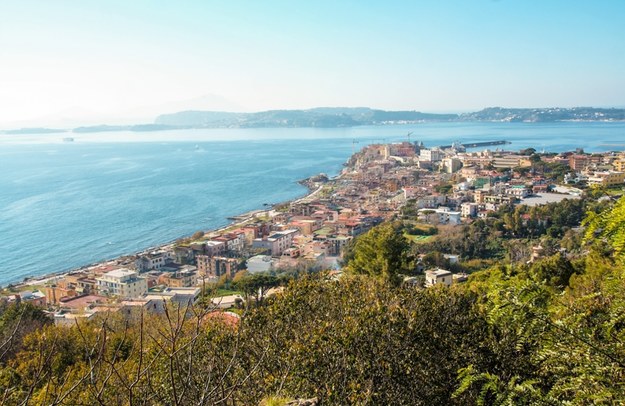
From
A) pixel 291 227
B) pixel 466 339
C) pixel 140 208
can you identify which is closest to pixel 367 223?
pixel 291 227

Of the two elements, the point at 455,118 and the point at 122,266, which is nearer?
the point at 122,266

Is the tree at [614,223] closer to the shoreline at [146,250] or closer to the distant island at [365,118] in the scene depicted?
the shoreline at [146,250]

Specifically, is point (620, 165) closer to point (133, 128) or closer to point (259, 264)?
point (259, 264)

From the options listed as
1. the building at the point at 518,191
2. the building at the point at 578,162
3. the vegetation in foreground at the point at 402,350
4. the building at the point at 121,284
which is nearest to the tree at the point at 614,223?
the vegetation in foreground at the point at 402,350

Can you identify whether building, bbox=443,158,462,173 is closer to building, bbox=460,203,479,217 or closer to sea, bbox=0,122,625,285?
sea, bbox=0,122,625,285

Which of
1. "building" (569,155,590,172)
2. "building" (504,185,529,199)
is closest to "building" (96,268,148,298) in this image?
"building" (504,185,529,199)

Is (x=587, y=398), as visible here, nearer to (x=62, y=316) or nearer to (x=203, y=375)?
(x=203, y=375)

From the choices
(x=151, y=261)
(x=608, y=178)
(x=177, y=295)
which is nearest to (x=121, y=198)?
(x=151, y=261)
